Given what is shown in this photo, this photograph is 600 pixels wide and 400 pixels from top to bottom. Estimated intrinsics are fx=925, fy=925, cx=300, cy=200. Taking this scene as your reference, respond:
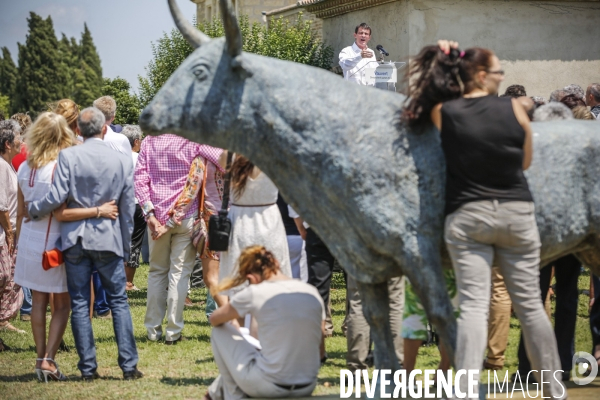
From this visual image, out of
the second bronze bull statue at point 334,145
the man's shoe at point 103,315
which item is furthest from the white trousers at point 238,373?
the man's shoe at point 103,315

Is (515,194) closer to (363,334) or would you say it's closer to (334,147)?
(334,147)

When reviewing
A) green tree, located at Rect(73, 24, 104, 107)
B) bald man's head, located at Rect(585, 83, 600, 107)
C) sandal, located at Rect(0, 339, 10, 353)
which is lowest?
green tree, located at Rect(73, 24, 104, 107)

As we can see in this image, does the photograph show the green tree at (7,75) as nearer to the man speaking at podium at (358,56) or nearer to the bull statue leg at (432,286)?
the man speaking at podium at (358,56)

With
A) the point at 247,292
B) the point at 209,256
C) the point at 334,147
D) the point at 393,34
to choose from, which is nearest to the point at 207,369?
the point at 209,256

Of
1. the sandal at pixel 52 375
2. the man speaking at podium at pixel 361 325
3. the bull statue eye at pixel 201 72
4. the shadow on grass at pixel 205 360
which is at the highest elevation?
the bull statue eye at pixel 201 72

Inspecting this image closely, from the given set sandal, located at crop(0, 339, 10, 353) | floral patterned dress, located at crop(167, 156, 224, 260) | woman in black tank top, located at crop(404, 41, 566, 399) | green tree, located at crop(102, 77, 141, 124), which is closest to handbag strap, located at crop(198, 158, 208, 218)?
floral patterned dress, located at crop(167, 156, 224, 260)

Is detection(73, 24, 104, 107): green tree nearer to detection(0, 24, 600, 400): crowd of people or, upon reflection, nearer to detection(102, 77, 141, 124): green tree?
detection(102, 77, 141, 124): green tree

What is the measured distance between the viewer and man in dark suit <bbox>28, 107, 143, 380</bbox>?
24.5ft

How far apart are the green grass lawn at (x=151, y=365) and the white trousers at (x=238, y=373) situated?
65 cm

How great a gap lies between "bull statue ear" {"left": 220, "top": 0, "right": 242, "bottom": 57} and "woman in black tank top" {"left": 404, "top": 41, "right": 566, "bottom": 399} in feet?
3.24

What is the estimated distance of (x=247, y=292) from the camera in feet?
20.1

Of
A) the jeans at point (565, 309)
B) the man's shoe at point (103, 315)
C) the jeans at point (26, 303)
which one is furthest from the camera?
the jeans at point (26, 303)

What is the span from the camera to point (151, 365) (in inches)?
323

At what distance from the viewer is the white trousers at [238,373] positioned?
19.8ft
